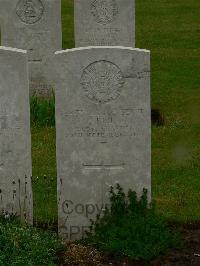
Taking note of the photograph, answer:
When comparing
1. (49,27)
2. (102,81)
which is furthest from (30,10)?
(102,81)

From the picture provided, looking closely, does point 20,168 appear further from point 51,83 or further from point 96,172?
point 51,83

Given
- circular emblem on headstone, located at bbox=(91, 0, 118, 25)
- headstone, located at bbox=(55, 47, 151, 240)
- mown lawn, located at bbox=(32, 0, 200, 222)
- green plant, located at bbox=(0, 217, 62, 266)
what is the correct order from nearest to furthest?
1. green plant, located at bbox=(0, 217, 62, 266)
2. headstone, located at bbox=(55, 47, 151, 240)
3. mown lawn, located at bbox=(32, 0, 200, 222)
4. circular emblem on headstone, located at bbox=(91, 0, 118, 25)

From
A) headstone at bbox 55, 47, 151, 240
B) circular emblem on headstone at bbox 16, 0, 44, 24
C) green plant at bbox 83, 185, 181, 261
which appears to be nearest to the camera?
green plant at bbox 83, 185, 181, 261

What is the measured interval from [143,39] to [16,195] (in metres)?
13.2

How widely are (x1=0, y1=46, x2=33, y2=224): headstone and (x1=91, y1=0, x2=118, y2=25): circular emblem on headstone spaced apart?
6.98 m

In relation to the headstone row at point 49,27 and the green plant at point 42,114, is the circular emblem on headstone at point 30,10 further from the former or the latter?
the green plant at point 42,114

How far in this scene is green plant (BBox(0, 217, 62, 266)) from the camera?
737cm

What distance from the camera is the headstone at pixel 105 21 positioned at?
14969mm

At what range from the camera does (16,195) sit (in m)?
8.49

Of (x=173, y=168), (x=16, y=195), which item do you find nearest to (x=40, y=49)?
(x=173, y=168)

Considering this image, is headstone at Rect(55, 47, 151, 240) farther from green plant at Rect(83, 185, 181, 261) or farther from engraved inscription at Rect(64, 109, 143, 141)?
green plant at Rect(83, 185, 181, 261)

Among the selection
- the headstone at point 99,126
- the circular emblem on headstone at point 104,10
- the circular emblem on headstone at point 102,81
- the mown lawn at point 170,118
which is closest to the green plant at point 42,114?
the mown lawn at point 170,118

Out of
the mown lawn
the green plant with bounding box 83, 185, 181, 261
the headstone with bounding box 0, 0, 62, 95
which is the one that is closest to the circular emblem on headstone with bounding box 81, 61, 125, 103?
the green plant with bounding box 83, 185, 181, 261

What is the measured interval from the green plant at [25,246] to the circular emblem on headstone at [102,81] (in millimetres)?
1415
